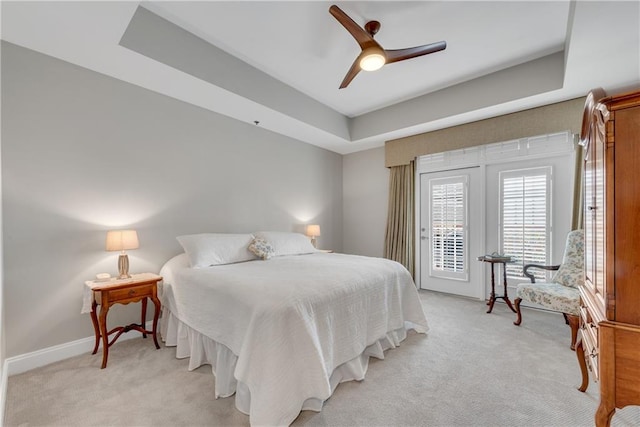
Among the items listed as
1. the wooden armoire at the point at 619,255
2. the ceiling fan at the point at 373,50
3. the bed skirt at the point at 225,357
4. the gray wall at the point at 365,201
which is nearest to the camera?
the wooden armoire at the point at 619,255

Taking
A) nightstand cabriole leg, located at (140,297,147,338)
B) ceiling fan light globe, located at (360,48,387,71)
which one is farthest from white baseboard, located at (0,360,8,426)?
ceiling fan light globe, located at (360,48,387,71)

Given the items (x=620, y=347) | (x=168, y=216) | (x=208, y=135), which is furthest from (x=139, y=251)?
(x=620, y=347)

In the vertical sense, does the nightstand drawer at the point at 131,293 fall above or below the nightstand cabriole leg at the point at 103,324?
above

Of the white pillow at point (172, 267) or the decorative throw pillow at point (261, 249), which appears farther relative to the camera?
the decorative throw pillow at point (261, 249)

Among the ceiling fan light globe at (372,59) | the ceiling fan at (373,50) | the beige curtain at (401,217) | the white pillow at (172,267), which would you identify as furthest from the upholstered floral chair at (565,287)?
the white pillow at (172,267)

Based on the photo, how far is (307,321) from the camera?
5.87 feet

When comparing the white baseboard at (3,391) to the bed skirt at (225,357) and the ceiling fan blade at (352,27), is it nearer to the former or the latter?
the bed skirt at (225,357)

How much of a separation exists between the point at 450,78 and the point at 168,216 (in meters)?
3.80

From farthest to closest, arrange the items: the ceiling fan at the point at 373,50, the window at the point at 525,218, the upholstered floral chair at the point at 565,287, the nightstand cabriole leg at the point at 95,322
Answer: the window at the point at 525,218 < the upholstered floral chair at the point at 565,287 < the nightstand cabriole leg at the point at 95,322 < the ceiling fan at the point at 373,50

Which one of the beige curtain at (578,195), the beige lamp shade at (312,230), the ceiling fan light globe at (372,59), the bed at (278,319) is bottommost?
the bed at (278,319)

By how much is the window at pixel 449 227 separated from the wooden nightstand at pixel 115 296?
13.0 feet

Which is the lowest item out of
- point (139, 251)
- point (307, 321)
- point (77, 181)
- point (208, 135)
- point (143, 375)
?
point (143, 375)

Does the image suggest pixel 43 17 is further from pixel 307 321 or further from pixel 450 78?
pixel 450 78

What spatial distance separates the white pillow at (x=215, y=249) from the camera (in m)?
2.85
